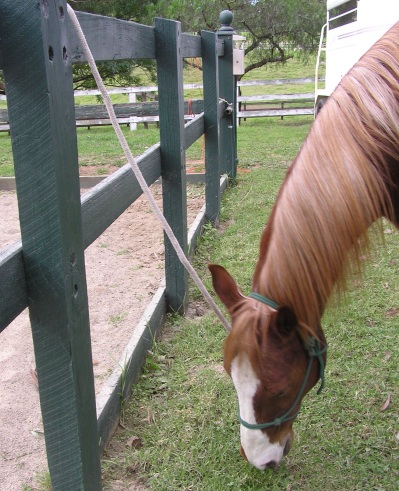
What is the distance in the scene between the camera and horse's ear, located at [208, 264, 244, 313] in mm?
1788

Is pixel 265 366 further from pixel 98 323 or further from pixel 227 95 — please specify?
pixel 227 95

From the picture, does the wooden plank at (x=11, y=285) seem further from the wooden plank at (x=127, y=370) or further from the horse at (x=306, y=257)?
the wooden plank at (x=127, y=370)

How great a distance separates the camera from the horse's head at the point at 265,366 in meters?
1.63

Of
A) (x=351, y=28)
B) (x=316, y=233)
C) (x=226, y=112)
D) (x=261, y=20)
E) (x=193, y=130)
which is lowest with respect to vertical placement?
(x=226, y=112)

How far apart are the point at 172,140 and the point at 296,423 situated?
1.68 meters

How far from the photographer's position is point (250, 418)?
170 cm

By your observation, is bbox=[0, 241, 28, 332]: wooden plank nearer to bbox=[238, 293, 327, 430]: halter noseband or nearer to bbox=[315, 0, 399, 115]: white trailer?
bbox=[238, 293, 327, 430]: halter noseband

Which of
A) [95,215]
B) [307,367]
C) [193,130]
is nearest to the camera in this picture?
[307,367]

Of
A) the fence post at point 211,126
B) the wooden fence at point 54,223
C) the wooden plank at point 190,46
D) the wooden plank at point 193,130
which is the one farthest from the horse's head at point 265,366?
the fence post at point 211,126

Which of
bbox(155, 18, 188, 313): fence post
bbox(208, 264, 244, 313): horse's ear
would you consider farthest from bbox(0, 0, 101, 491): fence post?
bbox(155, 18, 188, 313): fence post

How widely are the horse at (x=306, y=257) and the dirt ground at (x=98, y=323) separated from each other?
0.94 meters

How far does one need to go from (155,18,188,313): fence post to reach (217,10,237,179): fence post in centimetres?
316

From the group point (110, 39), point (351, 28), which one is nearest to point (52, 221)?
point (110, 39)

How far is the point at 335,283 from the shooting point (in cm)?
174
